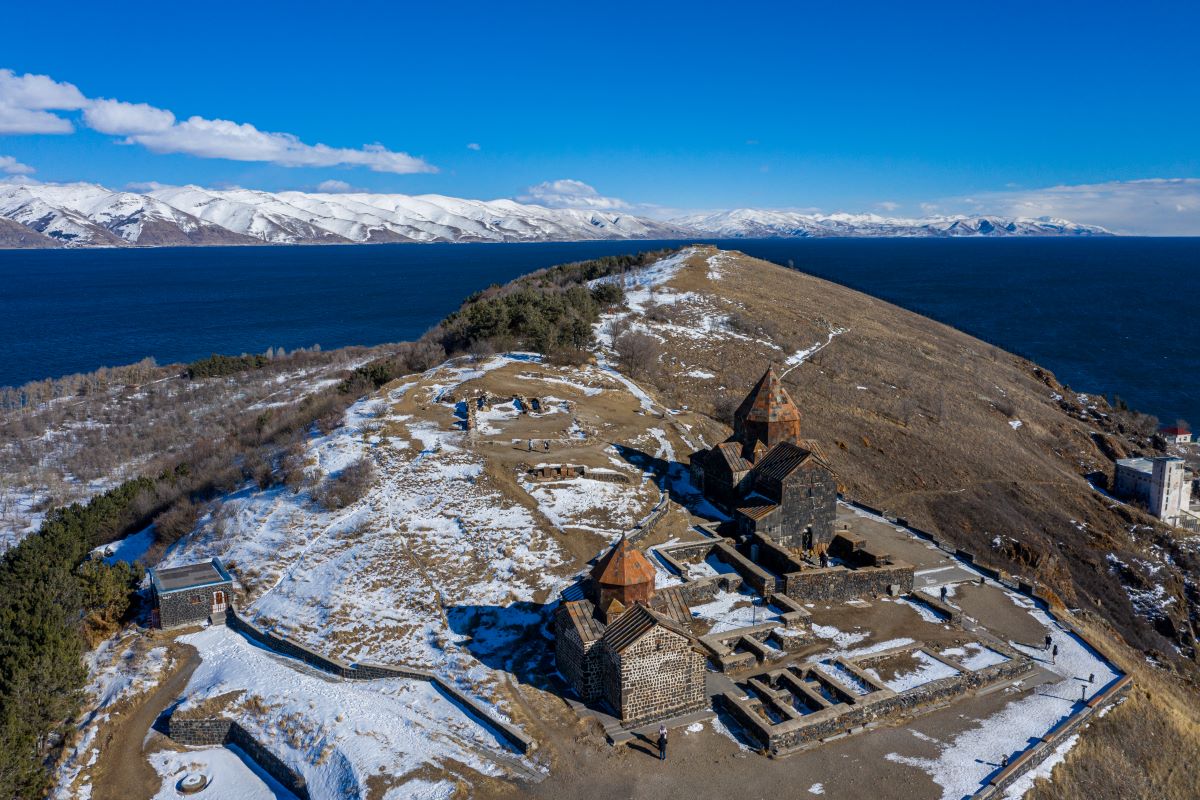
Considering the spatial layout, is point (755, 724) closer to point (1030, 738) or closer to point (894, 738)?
point (894, 738)

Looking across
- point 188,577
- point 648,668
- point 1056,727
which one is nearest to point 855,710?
point 1056,727

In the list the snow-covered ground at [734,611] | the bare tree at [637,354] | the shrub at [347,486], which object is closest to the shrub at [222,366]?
the bare tree at [637,354]


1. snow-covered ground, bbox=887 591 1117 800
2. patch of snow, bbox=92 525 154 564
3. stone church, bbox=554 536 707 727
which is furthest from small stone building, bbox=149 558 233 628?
snow-covered ground, bbox=887 591 1117 800

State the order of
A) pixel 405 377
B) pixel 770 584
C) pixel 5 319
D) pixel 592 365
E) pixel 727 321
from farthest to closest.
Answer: pixel 5 319
pixel 727 321
pixel 592 365
pixel 405 377
pixel 770 584

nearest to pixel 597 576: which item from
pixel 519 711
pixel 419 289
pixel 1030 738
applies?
pixel 519 711

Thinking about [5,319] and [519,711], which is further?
[5,319]

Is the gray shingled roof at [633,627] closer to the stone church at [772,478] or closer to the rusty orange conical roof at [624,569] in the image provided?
the rusty orange conical roof at [624,569]
